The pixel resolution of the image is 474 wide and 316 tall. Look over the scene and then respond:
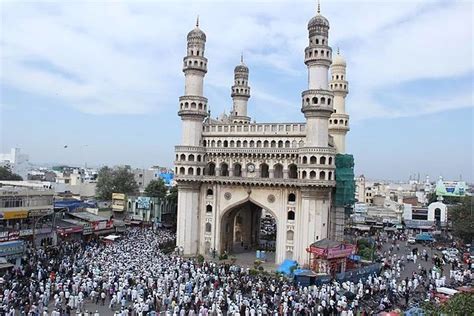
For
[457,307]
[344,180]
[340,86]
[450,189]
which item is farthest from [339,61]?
[450,189]

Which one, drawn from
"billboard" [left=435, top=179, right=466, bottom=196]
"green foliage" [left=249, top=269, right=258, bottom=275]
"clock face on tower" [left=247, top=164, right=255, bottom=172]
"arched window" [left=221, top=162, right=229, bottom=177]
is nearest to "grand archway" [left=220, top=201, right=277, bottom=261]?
"arched window" [left=221, top=162, right=229, bottom=177]

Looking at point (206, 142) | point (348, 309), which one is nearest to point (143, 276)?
point (348, 309)

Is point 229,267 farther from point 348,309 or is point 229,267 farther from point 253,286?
point 348,309

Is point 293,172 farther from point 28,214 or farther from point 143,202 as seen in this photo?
point 143,202

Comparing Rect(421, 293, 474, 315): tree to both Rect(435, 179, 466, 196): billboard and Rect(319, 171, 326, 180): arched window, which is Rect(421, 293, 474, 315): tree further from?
Rect(435, 179, 466, 196): billboard

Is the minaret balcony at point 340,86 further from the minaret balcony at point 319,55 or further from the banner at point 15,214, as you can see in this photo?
the banner at point 15,214

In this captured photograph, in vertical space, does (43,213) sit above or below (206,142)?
below
